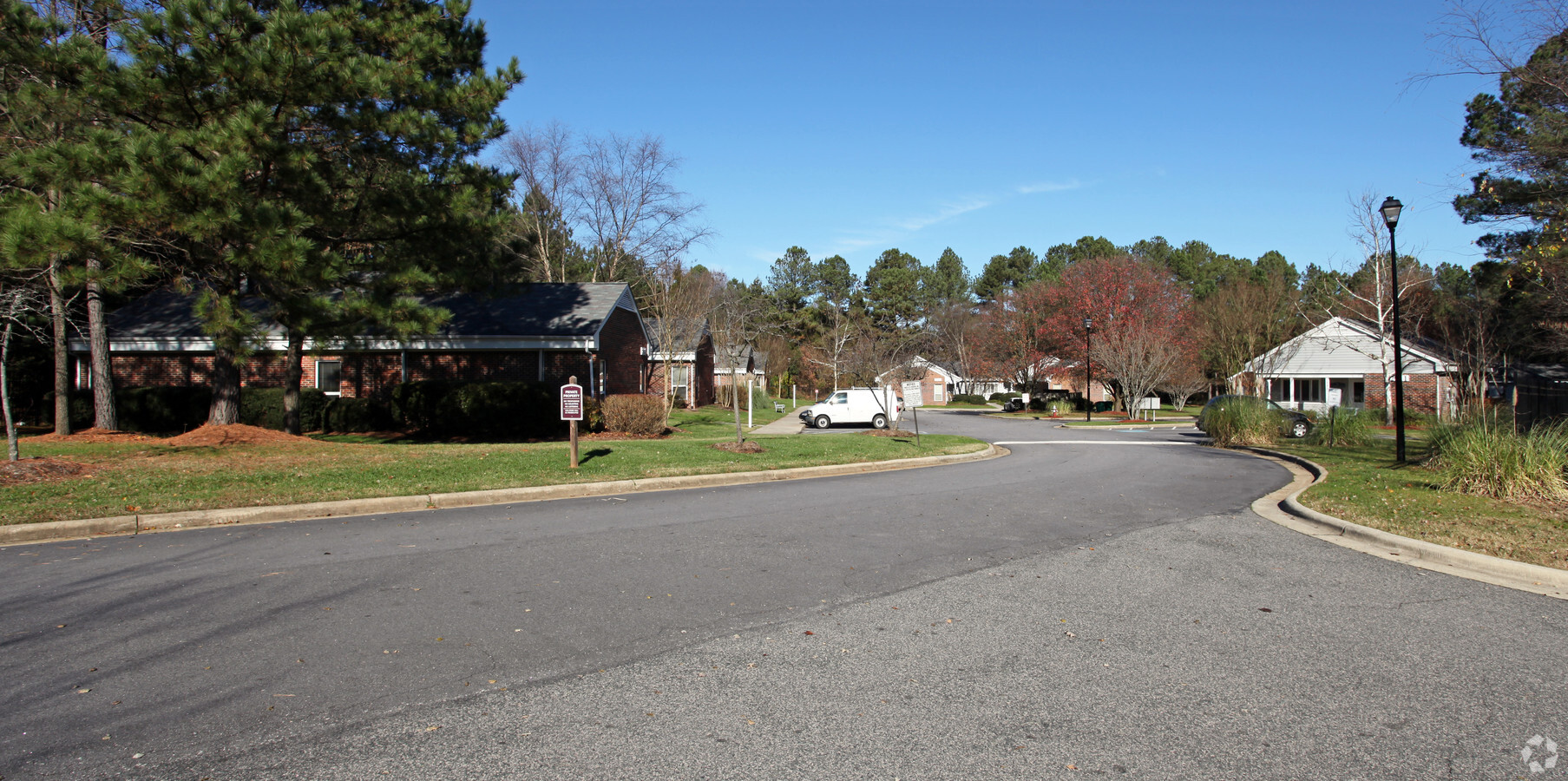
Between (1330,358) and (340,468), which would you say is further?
(1330,358)

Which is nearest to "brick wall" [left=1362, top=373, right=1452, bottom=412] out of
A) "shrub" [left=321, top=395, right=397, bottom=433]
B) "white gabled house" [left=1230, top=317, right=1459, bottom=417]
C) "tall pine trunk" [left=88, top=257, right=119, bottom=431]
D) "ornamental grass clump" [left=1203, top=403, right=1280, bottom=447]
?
"white gabled house" [left=1230, top=317, right=1459, bottom=417]

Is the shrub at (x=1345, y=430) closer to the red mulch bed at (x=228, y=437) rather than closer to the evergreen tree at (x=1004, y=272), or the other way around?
the red mulch bed at (x=228, y=437)

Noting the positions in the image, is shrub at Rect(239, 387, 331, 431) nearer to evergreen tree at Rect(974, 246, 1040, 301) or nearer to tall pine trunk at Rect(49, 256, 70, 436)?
tall pine trunk at Rect(49, 256, 70, 436)

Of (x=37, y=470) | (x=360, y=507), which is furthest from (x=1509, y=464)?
(x=37, y=470)

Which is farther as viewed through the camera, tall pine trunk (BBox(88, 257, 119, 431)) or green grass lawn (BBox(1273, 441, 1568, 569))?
tall pine trunk (BBox(88, 257, 119, 431))

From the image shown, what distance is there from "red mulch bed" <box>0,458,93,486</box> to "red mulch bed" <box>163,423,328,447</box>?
9.66 feet

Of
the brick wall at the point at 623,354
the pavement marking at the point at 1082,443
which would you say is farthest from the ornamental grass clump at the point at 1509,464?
the brick wall at the point at 623,354

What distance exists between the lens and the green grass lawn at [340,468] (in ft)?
33.4

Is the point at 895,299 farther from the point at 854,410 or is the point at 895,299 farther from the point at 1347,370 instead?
the point at 854,410

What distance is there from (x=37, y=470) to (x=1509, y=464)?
19.1 meters

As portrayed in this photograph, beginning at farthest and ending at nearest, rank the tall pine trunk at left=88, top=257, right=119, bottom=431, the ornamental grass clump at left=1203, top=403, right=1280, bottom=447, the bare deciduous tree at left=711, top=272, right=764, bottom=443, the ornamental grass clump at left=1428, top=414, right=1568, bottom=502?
the bare deciduous tree at left=711, top=272, right=764, bottom=443 → the ornamental grass clump at left=1203, top=403, right=1280, bottom=447 → the tall pine trunk at left=88, top=257, right=119, bottom=431 → the ornamental grass clump at left=1428, top=414, right=1568, bottom=502

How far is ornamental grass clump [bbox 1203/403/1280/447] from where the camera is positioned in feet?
69.3

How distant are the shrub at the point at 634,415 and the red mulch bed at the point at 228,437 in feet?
21.1

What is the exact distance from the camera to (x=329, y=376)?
2508 centimetres
